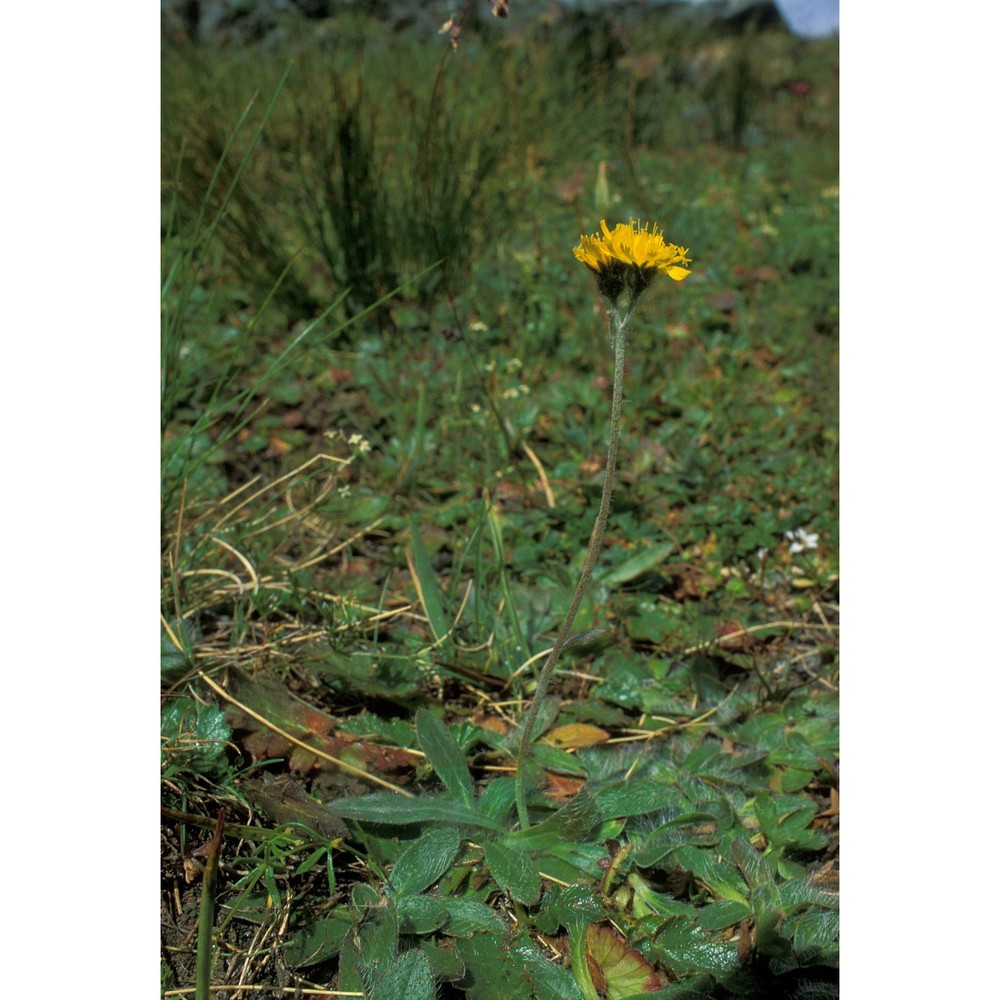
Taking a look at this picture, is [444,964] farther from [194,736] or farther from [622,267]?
[622,267]

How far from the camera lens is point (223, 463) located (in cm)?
194

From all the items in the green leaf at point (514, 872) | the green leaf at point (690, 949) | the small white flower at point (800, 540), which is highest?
the green leaf at point (514, 872)

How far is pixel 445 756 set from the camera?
1105 mm

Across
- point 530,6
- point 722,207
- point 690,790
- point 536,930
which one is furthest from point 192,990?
point 530,6

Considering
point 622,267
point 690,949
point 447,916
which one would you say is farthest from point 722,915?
point 622,267

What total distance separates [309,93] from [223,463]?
1263 millimetres

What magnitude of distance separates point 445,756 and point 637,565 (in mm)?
609

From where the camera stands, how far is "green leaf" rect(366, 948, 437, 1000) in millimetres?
860

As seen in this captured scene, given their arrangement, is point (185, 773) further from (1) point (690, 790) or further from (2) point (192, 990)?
(1) point (690, 790)

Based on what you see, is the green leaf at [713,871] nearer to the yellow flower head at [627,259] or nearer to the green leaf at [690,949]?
the green leaf at [690,949]

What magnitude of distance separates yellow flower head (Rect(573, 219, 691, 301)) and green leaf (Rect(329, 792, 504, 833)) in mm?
554

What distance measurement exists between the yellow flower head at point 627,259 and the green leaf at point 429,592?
0.64 metres

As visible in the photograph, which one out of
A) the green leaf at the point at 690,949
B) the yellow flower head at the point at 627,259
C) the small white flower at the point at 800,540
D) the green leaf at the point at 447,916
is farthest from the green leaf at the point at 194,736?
the small white flower at the point at 800,540

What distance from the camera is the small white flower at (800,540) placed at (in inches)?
67.0
